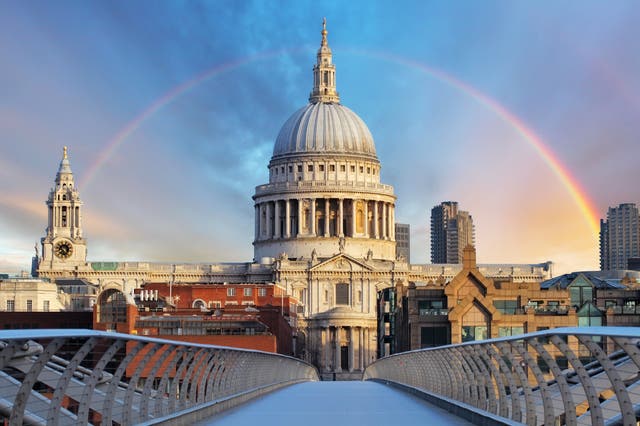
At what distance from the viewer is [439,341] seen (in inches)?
3743

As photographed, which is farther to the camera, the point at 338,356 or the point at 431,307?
the point at 338,356

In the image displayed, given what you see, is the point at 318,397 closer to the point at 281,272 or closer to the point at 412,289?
the point at 412,289

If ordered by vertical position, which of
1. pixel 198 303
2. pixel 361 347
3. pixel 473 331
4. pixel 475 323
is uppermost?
pixel 198 303

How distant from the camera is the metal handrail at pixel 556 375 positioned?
17.6 m

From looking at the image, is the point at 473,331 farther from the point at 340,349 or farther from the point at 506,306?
the point at 340,349

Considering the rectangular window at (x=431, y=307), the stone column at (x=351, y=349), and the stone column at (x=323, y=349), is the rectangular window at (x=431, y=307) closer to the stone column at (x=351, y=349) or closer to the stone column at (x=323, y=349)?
the stone column at (x=323, y=349)

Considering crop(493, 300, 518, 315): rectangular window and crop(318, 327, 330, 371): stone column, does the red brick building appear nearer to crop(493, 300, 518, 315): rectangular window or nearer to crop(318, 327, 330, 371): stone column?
crop(493, 300, 518, 315): rectangular window

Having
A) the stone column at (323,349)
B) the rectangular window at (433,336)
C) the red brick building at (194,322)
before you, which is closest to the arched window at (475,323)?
the rectangular window at (433,336)

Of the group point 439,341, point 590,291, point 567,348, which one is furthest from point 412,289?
point 567,348

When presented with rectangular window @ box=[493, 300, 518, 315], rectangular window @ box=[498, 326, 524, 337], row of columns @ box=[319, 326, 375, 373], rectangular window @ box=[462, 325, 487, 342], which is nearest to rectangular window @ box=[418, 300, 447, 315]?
rectangular window @ box=[493, 300, 518, 315]

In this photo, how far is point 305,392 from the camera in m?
43.3

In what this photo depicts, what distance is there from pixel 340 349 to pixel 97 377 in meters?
166

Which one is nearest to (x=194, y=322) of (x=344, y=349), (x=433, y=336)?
(x=433, y=336)

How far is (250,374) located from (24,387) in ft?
76.4
